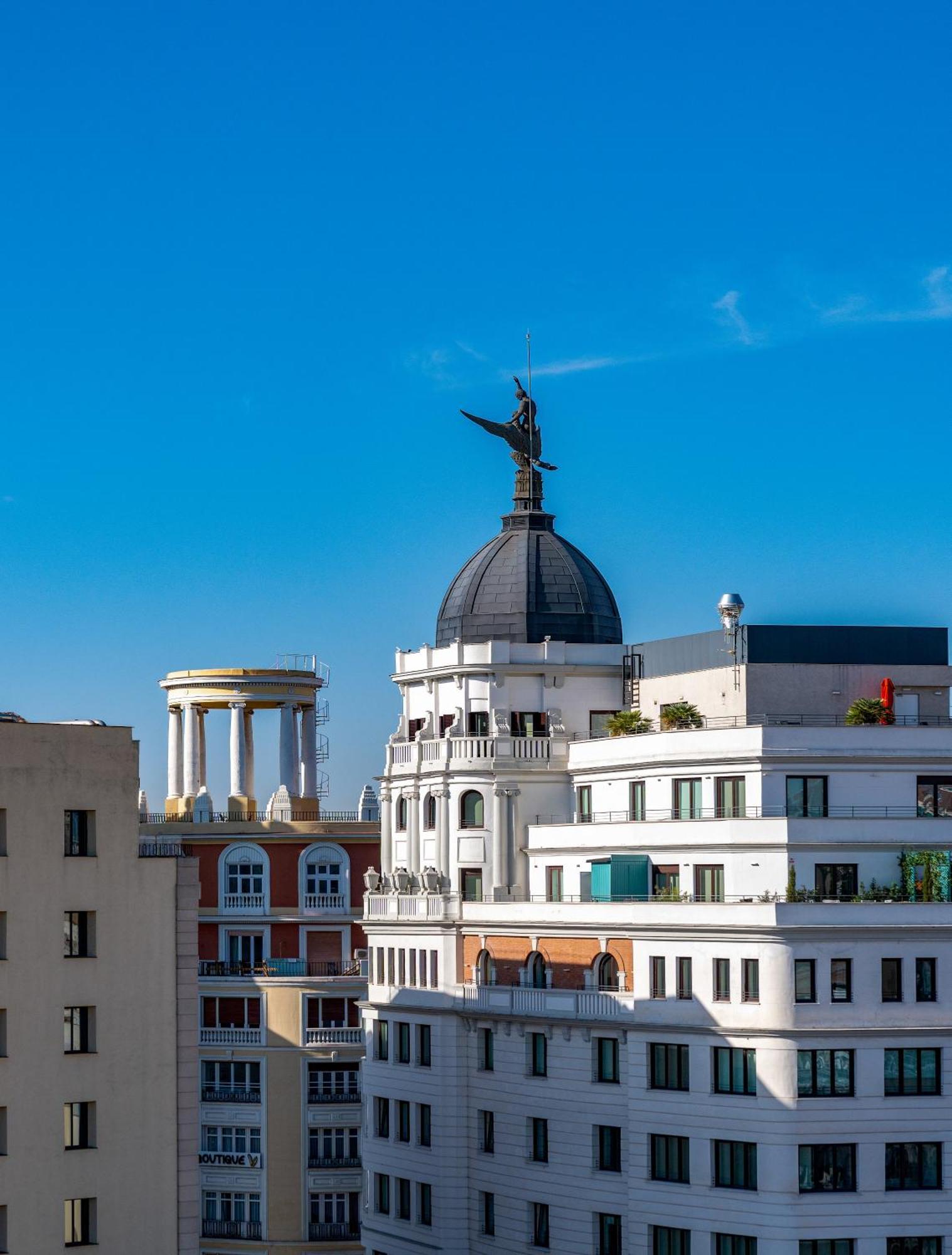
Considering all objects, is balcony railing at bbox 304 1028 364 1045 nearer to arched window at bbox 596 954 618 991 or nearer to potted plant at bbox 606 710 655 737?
potted plant at bbox 606 710 655 737

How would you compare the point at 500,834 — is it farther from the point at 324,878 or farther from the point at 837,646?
the point at 324,878

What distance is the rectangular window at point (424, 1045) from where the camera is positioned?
11531cm

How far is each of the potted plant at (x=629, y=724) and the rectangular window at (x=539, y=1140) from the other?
16455mm

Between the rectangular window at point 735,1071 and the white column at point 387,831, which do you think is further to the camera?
the white column at point 387,831

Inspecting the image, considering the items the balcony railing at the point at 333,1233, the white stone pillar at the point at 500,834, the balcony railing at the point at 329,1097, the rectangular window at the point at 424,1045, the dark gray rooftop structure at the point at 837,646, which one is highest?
the dark gray rooftop structure at the point at 837,646

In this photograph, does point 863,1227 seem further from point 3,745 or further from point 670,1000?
point 3,745

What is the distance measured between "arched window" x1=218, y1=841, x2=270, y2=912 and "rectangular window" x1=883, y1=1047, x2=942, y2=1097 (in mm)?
51514

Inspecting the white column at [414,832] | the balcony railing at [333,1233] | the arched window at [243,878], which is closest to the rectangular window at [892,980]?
the white column at [414,832]

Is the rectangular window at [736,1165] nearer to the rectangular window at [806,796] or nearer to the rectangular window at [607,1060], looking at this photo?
the rectangular window at [607,1060]

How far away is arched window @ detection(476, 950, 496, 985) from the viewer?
4439 inches

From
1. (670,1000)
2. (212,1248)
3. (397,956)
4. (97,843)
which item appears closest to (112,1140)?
(97,843)

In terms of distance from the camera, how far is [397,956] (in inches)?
4697

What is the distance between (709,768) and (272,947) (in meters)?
44.5

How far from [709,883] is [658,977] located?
414 cm
